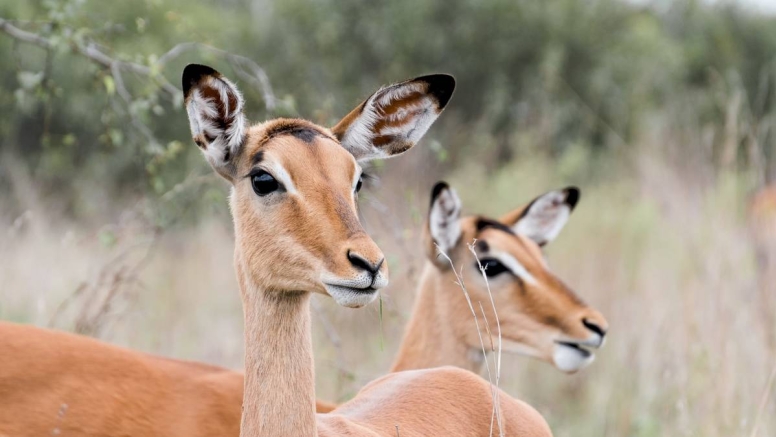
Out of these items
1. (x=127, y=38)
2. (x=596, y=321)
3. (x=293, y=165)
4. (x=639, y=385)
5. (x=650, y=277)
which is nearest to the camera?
(x=293, y=165)

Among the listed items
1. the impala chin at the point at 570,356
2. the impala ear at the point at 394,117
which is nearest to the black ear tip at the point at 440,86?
the impala ear at the point at 394,117

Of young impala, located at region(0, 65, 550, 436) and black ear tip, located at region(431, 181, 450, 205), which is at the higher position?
black ear tip, located at region(431, 181, 450, 205)

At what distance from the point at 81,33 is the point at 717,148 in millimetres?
9597

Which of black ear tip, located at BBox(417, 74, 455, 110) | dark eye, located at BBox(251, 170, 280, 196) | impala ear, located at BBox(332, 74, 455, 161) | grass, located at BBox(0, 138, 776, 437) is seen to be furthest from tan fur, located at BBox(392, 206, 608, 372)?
dark eye, located at BBox(251, 170, 280, 196)

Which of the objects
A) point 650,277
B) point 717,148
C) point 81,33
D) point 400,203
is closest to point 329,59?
point 717,148

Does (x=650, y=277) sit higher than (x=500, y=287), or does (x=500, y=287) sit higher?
(x=650, y=277)

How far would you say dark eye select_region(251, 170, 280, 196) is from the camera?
133 inches

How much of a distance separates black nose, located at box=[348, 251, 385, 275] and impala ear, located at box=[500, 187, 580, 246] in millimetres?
3057

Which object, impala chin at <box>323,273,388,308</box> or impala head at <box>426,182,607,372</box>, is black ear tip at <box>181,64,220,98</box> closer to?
impala chin at <box>323,273,388,308</box>

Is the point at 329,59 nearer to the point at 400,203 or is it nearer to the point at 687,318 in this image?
the point at 400,203

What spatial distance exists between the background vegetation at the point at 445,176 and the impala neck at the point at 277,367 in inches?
10.7

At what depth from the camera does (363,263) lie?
3012 millimetres

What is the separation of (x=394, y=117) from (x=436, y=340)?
1866 millimetres

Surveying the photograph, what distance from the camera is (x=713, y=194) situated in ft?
30.9
